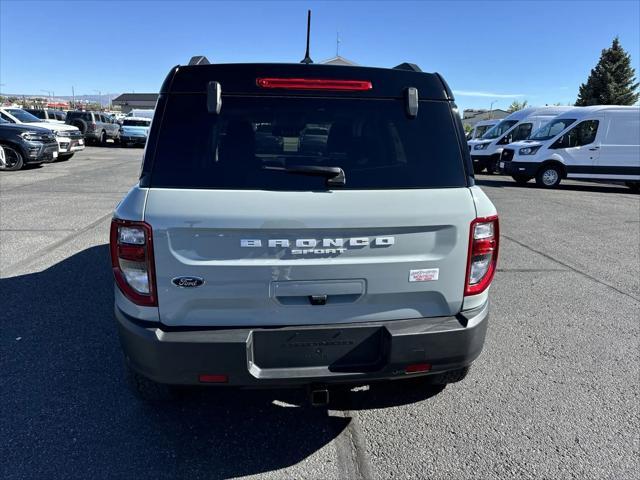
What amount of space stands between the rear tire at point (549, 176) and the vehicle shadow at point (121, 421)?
14227mm

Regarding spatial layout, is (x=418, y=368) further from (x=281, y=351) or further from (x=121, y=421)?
(x=121, y=421)

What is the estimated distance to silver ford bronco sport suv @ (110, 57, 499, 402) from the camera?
214 cm

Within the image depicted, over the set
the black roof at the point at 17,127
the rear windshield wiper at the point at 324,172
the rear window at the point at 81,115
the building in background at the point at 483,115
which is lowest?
the rear windshield wiper at the point at 324,172

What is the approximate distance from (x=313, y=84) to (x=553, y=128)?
51.0 feet

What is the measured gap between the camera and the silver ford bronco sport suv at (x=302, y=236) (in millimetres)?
2137

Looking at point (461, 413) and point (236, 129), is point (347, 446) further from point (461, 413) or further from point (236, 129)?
point (236, 129)

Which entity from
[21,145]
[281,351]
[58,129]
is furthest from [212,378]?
[58,129]

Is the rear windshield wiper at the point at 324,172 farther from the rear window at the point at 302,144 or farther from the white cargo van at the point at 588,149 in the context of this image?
the white cargo van at the point at 588,149

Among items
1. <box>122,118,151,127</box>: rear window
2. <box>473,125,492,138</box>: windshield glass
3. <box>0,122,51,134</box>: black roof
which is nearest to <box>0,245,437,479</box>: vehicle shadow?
<box>0,122,51,134</box>: black roof

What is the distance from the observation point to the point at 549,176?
49.9ft

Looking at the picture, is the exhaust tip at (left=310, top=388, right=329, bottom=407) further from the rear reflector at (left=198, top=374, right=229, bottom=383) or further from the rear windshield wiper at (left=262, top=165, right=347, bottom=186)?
the rear windshield wiper at (left=262, top=165, right=347, bottom=186)

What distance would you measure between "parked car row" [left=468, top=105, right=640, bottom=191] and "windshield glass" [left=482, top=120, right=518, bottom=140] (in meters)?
3.66

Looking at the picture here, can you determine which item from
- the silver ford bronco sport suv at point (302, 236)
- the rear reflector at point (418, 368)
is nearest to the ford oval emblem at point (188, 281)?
the silver ford bronco sport suv at point (302, 236)

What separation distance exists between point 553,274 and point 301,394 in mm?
4247
